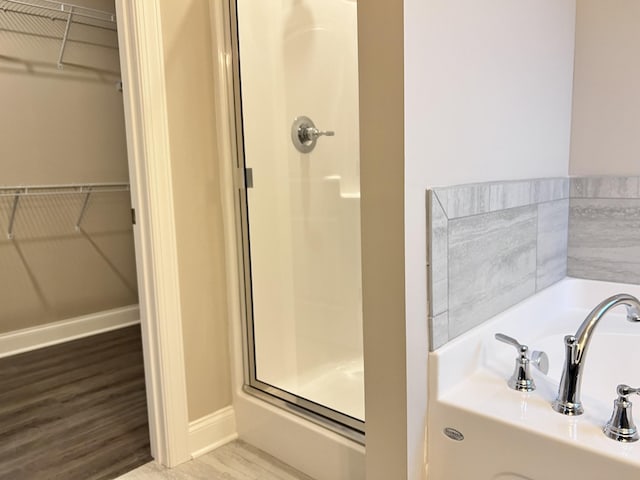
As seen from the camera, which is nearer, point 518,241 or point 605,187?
point 518,241

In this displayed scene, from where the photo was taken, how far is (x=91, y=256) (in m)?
3.54

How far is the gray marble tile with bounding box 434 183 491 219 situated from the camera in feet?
4.04

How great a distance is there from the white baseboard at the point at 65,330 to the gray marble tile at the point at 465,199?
307 cm

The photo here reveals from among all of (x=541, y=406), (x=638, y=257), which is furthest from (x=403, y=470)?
(x=638, y=257)

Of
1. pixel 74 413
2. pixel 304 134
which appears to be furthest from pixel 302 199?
pixel 74 413

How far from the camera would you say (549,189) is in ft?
5.98

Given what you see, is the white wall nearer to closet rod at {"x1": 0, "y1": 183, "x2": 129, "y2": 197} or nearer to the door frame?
the door frame

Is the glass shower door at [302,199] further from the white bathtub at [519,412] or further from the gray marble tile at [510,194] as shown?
the gray marble tile at [510,194]

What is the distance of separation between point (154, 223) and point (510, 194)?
1203 millimetres

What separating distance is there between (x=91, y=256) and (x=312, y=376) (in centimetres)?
219

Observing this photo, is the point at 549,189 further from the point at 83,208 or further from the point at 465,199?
the point at 83,208

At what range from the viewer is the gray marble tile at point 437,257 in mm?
1191

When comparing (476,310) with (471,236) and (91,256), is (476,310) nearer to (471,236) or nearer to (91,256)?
(471,236)

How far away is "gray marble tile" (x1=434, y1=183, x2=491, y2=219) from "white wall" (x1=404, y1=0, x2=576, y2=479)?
0.08ft
